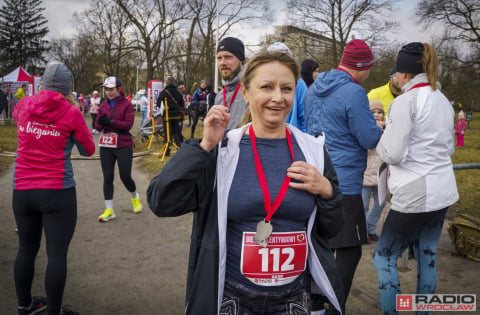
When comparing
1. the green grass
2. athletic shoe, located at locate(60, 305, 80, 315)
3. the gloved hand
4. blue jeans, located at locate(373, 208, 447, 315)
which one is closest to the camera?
blue jeans, located at locate(373, 208, 447, 315)

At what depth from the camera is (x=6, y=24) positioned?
4781cm

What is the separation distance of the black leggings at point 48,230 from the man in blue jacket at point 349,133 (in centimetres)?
→ 201

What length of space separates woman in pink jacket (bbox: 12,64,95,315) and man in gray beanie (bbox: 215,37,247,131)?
52.0 inches

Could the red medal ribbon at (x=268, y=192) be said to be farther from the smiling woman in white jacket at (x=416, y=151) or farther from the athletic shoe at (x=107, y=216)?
the athletic shoe at (x=107, y=216)

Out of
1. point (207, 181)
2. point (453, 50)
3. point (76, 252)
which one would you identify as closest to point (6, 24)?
point (453, 50)

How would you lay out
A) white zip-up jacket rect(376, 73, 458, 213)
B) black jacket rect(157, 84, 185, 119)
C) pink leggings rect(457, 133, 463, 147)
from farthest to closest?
pink leggings rect(457, 133, 463, 147), black jacket rect(157, 84, 185, 119), white zip-up jacket rect(376, 73, 458, 213)

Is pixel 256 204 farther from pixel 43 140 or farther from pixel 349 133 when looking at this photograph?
pixel 43 140

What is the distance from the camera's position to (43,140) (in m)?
2.95

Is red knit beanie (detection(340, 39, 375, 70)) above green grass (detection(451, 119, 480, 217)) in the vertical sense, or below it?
above

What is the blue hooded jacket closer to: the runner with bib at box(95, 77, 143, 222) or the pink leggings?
the runner with bib at box(95, 77, 143, 222)

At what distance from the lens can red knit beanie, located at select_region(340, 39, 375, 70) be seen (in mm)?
2877

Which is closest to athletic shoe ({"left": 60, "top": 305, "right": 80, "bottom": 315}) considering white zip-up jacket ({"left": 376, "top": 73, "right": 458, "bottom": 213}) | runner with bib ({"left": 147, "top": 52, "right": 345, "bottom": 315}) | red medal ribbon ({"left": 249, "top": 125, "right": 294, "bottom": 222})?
runner with bib ({"left": 147, "top": 52, "right": 345, "bottom": 315})

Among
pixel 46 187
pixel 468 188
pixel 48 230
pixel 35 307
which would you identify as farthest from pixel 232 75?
pixel 468 188

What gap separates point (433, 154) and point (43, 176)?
281 cm
